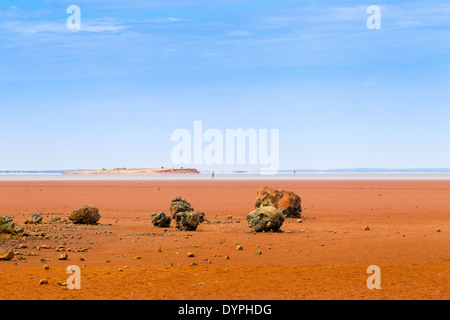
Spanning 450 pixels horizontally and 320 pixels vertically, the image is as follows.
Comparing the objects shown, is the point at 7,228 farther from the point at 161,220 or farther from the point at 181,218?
the point at 181,218

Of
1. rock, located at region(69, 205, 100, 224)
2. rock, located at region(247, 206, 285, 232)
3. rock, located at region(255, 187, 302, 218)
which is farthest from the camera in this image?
rock, located at region(255, 187, 302, 218)

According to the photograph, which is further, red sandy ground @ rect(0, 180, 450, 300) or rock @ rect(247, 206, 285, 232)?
rock @ rect(247, 206, 285, 232)

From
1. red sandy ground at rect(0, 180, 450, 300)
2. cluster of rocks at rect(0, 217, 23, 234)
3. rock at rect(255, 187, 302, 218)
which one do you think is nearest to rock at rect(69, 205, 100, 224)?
red sandy ground at rect(0, 180, 450, 300)

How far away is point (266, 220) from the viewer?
19.1 m

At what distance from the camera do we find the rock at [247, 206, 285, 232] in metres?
19.1

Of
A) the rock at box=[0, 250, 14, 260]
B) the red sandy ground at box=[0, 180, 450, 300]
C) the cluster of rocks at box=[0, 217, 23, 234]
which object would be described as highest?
the cluster of rocks at box=[0, 217, 23, 234]

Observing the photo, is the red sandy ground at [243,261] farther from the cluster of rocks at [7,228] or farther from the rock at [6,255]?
the cluster of rocks at [7,228]

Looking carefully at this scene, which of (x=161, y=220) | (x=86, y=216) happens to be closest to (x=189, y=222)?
(x=161, y=220)

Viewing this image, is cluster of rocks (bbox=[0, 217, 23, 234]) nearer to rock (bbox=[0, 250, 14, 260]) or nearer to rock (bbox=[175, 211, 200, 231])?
rock (bbox=[0, 250, 14, 260])

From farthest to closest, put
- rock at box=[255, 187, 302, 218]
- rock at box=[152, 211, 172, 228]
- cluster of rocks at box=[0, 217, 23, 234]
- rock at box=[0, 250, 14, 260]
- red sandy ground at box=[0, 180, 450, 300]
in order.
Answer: rock at box=[255, 187, 302, 218] < rock at box=[152, 211, 172, 228] < cluster of rocks at box=[0, 217, 23, 234] < rock at box=[0, 250, 14, 260] < red sandy ground at box=[0, 180, 450, 300]

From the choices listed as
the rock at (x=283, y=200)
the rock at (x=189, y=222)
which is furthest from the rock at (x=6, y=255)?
the rock at (x=283, y=200)

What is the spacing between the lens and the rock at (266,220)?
62.6ft

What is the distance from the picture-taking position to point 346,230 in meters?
19.8
